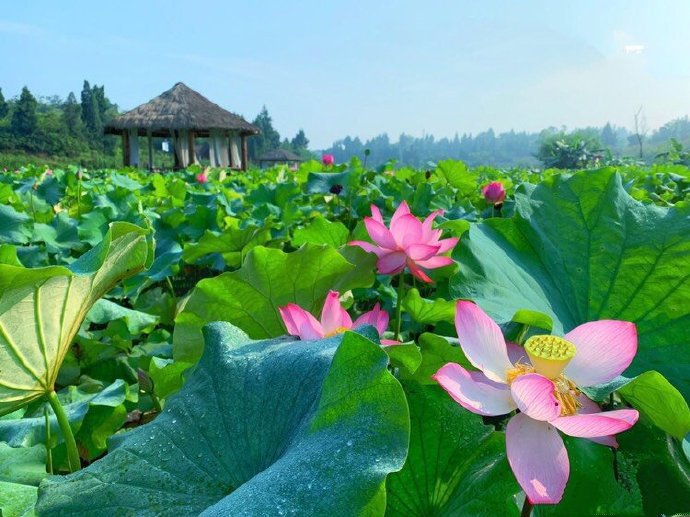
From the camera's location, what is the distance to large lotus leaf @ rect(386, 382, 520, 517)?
0.50 meters

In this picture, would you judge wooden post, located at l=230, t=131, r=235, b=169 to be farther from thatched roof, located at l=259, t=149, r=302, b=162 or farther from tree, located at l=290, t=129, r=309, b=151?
tree, located at l=290, t=129, r=309, b=151

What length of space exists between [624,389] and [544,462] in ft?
0.37

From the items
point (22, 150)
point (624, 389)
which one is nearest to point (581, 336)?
point (624, 389)

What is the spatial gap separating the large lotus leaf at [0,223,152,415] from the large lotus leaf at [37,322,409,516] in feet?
0.59

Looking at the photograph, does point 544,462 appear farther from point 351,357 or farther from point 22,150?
point 22,150

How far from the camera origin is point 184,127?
20.2m

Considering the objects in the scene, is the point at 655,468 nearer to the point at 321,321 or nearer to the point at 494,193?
the point at 321,321

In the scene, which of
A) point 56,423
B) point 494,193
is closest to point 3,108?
point 494,193

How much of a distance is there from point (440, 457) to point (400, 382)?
0.07 m

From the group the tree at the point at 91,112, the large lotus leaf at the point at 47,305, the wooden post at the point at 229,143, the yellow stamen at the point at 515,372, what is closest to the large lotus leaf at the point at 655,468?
the yellow stamen at the point at 515,372

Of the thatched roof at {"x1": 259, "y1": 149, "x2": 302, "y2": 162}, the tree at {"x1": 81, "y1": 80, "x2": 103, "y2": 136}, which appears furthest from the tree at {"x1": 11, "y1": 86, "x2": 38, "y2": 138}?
the thatched roof at {"x1": 259, "y1": 149, "x2": 302, "y2": 162}

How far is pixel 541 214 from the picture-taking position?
0.90 m

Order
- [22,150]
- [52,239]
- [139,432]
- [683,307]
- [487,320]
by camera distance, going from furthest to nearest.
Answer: [22,150]
[52,239]
[683,307]
[139,432]
[487,320]

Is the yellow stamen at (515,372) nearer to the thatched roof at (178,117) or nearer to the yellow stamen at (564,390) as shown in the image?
the yellow stamen at (564,390)
